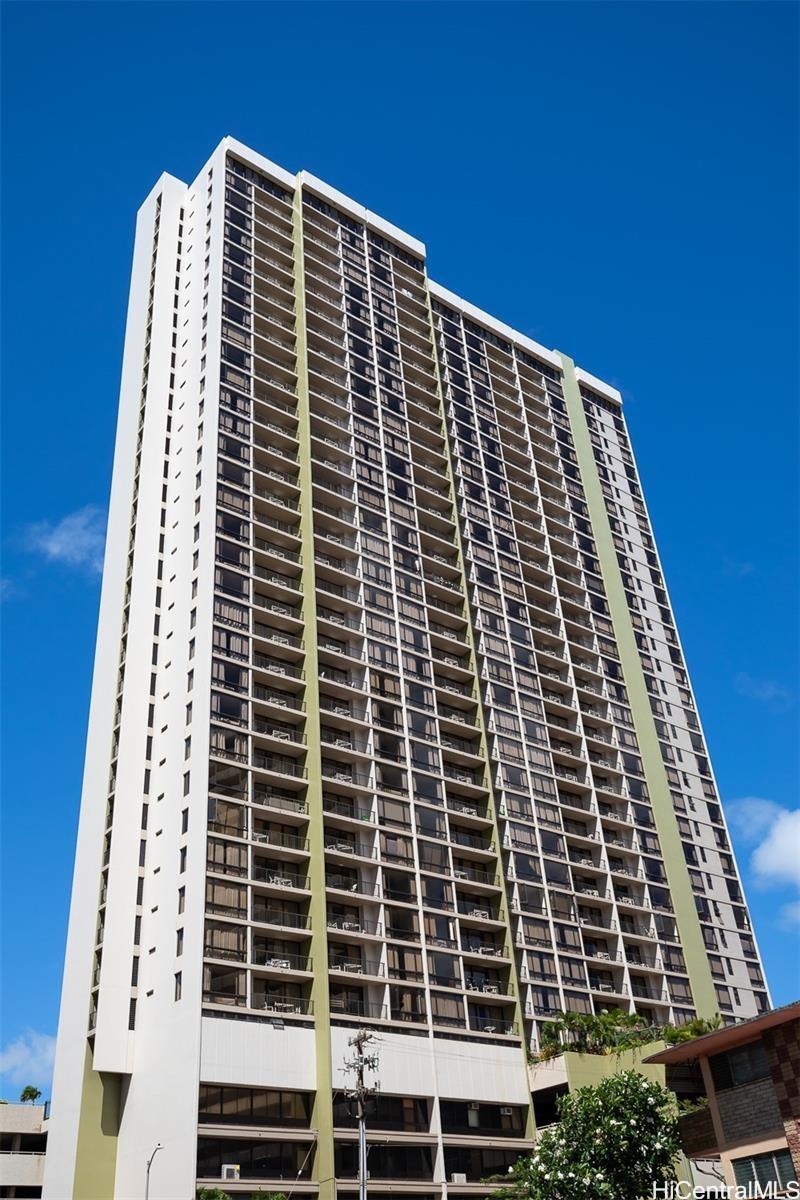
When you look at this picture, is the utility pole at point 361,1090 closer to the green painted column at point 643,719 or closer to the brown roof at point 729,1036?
the brown roof at point 729,1036

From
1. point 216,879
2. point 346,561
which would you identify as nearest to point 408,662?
point 346,561

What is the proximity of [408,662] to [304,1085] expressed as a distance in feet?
108

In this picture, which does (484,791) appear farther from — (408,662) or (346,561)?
(346,561)

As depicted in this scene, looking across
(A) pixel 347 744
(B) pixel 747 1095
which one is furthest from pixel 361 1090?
(A) pixel 347 744

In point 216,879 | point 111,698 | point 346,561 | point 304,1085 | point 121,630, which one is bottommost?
point 304,1085

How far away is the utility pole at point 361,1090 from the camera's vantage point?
173 ft

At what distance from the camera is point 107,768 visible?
75.8 m

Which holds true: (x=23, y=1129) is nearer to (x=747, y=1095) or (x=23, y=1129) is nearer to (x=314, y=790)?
(x=314, y=790)

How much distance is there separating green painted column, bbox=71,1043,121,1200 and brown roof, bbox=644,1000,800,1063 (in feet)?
117

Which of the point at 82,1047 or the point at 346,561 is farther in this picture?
the point at 346,561

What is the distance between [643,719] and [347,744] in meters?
→ 37.9

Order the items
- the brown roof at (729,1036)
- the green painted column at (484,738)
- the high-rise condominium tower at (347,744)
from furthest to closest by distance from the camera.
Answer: the green painted column at (484,738) → the high-rise condominium tower at (347,744) → the brown roof at (729,1036)

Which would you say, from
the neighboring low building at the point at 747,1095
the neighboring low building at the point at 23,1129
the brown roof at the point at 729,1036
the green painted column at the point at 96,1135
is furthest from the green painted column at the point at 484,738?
the neighboring low building at the point at 23,1129

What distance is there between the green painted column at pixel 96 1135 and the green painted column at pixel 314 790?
12336 millimetres
